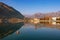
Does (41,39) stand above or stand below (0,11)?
below

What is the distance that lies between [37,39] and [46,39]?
46.4 inches

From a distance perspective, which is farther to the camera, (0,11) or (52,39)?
(0,11)

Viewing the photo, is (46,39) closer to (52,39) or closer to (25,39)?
(52,39)

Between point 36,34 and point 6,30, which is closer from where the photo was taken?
point 36,34

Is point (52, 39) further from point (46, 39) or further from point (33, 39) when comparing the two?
point (33, 39)

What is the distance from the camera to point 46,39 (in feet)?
73.0

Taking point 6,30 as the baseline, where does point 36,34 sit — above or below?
below

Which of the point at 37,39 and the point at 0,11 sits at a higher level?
the point at 0,11

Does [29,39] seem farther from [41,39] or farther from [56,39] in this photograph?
[56,39]

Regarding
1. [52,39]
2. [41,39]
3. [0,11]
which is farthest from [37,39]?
[0,11]

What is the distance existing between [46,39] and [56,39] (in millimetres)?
1325

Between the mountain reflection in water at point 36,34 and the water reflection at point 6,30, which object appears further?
the water reflection at point 6,30

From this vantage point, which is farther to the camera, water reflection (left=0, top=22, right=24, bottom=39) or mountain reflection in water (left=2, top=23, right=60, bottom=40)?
water reflection (left=0, top=22, right=24, bottom=39)

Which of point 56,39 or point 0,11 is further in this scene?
point 0,11
